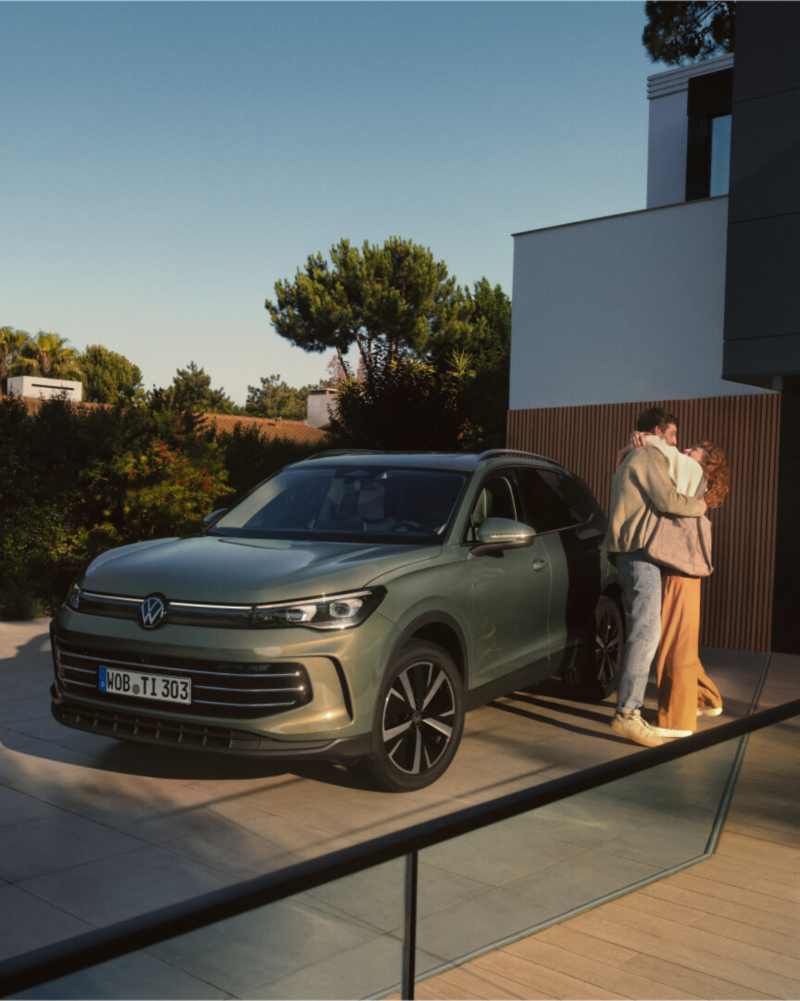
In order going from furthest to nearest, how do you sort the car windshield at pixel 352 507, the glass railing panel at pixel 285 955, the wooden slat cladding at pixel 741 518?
the wooden slat cladding at pixel 741 518
the car windshield at pixel 352 507
the glass railing panel at pixel 285 955

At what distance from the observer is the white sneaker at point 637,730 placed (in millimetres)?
6426

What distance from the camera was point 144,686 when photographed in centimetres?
495

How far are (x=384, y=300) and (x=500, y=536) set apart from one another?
116 feet

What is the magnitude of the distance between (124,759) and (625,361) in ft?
25.3

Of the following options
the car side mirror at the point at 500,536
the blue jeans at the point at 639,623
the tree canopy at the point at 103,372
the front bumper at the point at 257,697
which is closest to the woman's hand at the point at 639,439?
the blue jeans at the point at 639,623

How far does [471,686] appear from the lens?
5695mm

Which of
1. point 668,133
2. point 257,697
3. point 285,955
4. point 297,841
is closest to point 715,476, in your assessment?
point 257,697

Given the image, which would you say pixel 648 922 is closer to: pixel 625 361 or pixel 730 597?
pixel 730 597

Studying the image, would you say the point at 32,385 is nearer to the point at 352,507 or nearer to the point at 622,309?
the point at 622,309

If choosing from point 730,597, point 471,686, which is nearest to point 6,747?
point 471,686

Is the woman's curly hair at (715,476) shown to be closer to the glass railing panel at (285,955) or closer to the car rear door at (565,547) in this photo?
the car rear door at (565,547)

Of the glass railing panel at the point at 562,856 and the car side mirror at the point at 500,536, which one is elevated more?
the car side mirror at the point at 500,536

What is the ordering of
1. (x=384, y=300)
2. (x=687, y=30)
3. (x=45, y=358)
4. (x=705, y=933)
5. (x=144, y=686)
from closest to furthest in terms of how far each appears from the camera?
(x=705, y=933)
(x=144, y=686)
(x=687, y=30)
(x=384, y=300)
(x=45, y=358)

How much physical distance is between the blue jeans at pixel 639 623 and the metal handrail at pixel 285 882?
13.4 ft
